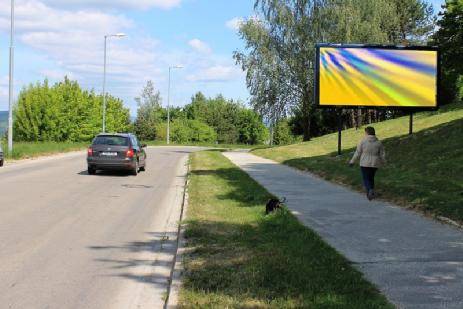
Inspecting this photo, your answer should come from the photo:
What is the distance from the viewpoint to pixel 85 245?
766 centimetres

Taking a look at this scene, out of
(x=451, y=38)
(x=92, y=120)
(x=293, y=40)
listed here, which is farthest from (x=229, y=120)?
(x=451, y=38)

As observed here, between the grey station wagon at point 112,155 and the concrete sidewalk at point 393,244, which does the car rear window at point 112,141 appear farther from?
the concrete sidewalk at point 393,244

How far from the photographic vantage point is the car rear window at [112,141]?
19.8 meters

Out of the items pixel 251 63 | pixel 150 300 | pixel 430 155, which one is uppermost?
pixel 251 63

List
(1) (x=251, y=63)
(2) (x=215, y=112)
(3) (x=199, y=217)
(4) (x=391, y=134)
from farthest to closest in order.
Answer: (2) (x=215, y=112), (1) (x=251, y=63), (4) (x=391, y=134), (3) (x=199, y=217)

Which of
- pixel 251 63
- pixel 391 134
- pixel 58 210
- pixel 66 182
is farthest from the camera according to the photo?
pixel 251 63

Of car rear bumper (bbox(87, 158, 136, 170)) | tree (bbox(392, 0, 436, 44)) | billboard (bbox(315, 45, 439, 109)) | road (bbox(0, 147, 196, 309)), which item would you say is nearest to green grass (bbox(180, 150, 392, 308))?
road (bbox(0, 147, 196, 309))

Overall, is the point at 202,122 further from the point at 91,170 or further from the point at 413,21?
the point at 91,170

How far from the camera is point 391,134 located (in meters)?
27.8

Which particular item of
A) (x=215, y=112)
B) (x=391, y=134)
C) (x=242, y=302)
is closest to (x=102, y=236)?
(x=242, y=302)

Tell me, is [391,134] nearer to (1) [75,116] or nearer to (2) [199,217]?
(2) [199,217]

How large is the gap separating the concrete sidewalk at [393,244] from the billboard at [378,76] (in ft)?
28.5

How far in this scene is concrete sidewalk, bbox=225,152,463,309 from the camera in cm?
517

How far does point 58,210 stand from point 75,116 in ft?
170
